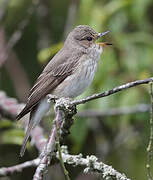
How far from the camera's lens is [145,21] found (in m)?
5.29

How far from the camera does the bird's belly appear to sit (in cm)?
391

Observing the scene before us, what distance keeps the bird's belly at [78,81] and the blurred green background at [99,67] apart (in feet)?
0.74

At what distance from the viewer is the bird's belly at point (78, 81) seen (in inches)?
154

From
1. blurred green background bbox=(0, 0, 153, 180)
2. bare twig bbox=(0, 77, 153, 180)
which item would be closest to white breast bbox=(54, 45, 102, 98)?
blurred green background bbox=(0, 0, 153, 180)

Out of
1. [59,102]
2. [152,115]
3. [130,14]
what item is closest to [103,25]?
[130,14]

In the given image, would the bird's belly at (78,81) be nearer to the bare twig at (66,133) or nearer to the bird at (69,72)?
the bird at (69,72)

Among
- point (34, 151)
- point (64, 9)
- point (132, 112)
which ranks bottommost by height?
point (34, 151)

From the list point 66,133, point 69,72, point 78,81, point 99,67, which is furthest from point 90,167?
point 99,67

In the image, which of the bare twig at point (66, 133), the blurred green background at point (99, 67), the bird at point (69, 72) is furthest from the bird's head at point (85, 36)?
the bare twig at point (66, 133)

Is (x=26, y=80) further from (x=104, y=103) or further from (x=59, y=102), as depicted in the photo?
(x=59, y=102)

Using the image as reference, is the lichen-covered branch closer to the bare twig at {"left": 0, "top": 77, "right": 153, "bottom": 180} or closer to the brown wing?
the bare twig at {"left": 0, "top": 77, "right": 153, "bottom": 180}

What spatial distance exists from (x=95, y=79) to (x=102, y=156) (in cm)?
115

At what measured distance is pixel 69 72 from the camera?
13.5 ft

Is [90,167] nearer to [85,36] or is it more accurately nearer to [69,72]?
[69,72]
